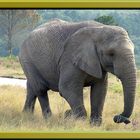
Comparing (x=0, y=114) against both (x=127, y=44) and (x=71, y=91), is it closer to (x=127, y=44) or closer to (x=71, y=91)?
(x=71, y=91)

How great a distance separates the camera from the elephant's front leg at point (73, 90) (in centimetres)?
541

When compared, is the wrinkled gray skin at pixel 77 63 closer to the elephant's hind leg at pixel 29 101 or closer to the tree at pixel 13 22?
the elephant's hind leg at pixel 29 101

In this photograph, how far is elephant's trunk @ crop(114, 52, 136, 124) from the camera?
4895 millimetres

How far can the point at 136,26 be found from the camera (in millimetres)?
4895

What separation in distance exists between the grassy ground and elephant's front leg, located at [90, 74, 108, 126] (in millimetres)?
43

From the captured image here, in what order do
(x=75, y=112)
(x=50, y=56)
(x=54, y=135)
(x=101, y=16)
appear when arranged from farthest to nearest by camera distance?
(x=50, y=56) < (x=75, y=112) < (x=101, y=16) < (x=54, y=135)

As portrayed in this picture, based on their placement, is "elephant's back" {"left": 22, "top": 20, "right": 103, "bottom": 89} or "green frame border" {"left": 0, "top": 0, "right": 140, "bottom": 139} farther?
"elephant's back" {"left": 22, "top": 20, "right": 103, "bottom": 89}

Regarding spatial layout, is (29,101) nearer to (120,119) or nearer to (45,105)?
(45,105)

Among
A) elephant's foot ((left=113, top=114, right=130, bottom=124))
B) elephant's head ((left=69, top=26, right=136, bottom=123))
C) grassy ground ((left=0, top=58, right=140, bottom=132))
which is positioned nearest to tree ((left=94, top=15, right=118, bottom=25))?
elephant's head ((left=69, top=26, right=136, bottom=123))

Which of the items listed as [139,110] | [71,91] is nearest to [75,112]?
[71,91]

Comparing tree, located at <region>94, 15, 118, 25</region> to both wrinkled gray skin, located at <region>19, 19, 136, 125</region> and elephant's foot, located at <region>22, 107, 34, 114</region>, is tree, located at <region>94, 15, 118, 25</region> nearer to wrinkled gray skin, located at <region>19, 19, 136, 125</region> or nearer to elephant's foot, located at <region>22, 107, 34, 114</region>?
wrinkled gray skin, located at <region>19, 19, 136, 125</region>

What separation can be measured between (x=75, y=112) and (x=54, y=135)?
38.6 inches
